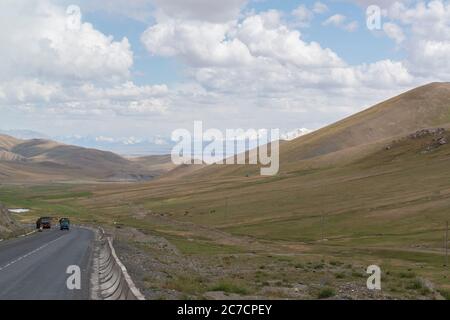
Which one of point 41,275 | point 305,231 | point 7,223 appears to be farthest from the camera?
point 305,231

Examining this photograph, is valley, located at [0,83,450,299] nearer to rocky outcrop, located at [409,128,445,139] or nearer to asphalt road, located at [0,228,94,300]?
rocky outcrop, located at [409,128,445,139]

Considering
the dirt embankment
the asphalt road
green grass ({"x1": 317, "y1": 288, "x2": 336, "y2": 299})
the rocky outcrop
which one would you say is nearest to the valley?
green grass ({"x1": 317, "y1": 288, "x2": 336, "y2": 299})

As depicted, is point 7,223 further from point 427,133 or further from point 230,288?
point 427,133

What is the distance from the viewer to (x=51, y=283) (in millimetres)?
26531

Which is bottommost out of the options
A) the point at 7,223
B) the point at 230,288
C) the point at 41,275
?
the point at 230,288

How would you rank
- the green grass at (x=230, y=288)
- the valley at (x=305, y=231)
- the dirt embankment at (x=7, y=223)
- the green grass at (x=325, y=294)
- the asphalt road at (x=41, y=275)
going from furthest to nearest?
1. the dirt embankment at (x=7, y=223)
2. the valley at (x=305, y=231)
3. the green grass at (x=325, y=294)
4. the green grass at (x=230, y=288)
5. the asphalt road at (x=41, y=275)

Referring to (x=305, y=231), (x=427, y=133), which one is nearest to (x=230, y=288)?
(x=305, y=231)

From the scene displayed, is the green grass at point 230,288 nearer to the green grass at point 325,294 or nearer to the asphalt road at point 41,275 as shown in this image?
the green grass at point 325,294

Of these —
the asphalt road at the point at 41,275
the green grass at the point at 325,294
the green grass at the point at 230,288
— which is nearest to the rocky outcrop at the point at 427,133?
the asphalt road at the point at 41,275

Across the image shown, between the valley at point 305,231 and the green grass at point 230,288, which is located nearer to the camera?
the green grass at point 230,288
